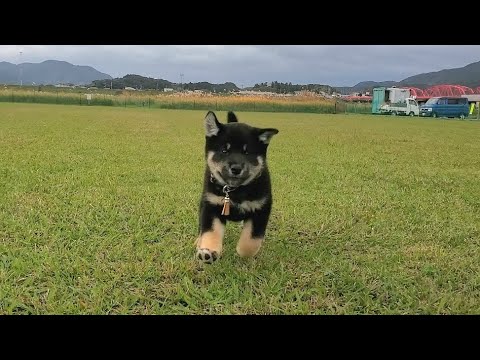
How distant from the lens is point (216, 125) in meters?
2.28

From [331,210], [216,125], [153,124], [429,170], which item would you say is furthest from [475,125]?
[216,125]

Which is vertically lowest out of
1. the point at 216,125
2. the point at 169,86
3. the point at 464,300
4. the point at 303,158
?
the point at 464,300

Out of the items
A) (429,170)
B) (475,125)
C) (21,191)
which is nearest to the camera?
(21,191)

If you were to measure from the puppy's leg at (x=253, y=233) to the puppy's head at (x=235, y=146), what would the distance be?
1.17 ft

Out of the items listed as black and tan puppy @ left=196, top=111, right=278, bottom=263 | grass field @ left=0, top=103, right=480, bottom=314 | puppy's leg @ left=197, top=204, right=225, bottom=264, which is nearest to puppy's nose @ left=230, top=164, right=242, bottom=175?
black and tan puppy @ left=196, top=111, right=278, bottom=263

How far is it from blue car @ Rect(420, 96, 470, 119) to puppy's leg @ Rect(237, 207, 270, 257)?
13049 mm

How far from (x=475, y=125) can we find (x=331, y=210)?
1039 cm

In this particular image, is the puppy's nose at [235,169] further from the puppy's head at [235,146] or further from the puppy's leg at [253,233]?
the puppy's leg at [253,233]

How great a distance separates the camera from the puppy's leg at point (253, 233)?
8.52 feet

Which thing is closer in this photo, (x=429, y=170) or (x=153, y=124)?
(x=429, y=170)

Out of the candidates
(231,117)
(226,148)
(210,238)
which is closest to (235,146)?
(226,148)

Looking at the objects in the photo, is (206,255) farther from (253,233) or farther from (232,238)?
(232,238)

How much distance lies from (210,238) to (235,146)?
591mm

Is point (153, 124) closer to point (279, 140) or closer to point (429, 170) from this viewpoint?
point (279, 140)
